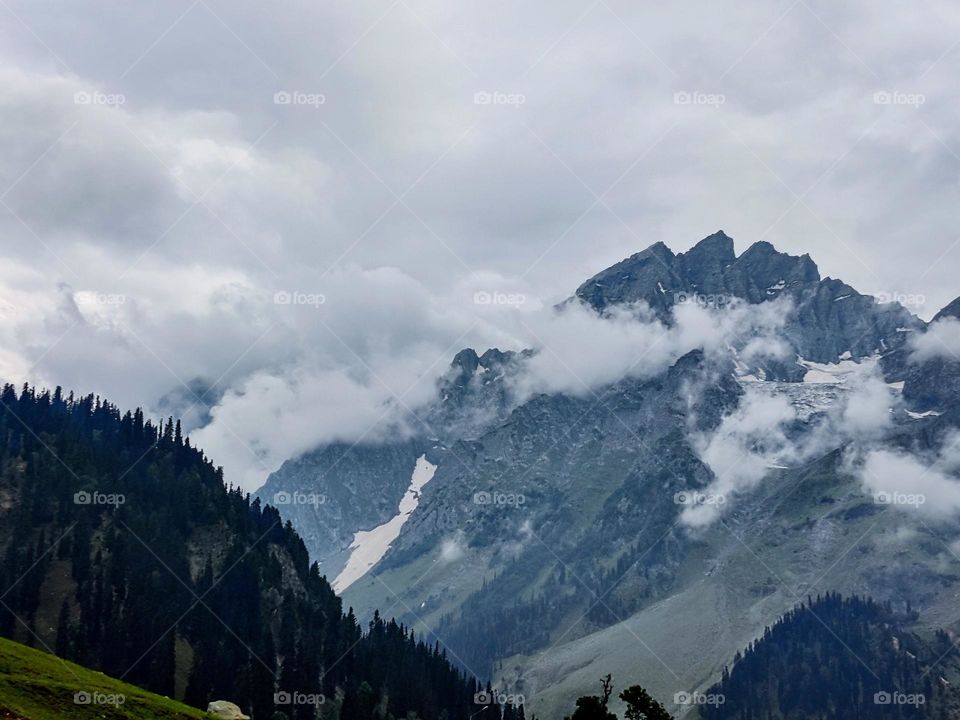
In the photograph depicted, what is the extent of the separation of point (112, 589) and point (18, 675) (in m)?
86.2

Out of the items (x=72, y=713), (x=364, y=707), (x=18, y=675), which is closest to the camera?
(x=72, y=713)

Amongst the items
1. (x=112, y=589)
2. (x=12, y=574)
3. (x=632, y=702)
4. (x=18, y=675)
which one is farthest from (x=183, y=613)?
(x=632, y=702)

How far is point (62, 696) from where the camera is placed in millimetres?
103250

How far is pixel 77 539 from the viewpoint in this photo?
655 ft

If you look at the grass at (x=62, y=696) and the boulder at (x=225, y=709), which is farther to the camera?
the boulder at (x=225, y=709)

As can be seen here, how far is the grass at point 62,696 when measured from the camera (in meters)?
97.8

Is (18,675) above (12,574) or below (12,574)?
below

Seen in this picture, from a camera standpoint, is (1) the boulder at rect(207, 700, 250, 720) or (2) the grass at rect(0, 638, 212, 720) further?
(1) the boulder at rect(207, 700, 250, 720)

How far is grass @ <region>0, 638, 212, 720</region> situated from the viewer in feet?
321

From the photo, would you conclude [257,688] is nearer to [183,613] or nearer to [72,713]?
[183,613]

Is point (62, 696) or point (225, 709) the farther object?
point (225, 709)

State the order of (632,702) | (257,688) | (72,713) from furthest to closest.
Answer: (257,688)
(72,713)
(632,702)

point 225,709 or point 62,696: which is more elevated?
point 225,709

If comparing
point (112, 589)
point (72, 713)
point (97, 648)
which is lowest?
point (72, 713)
